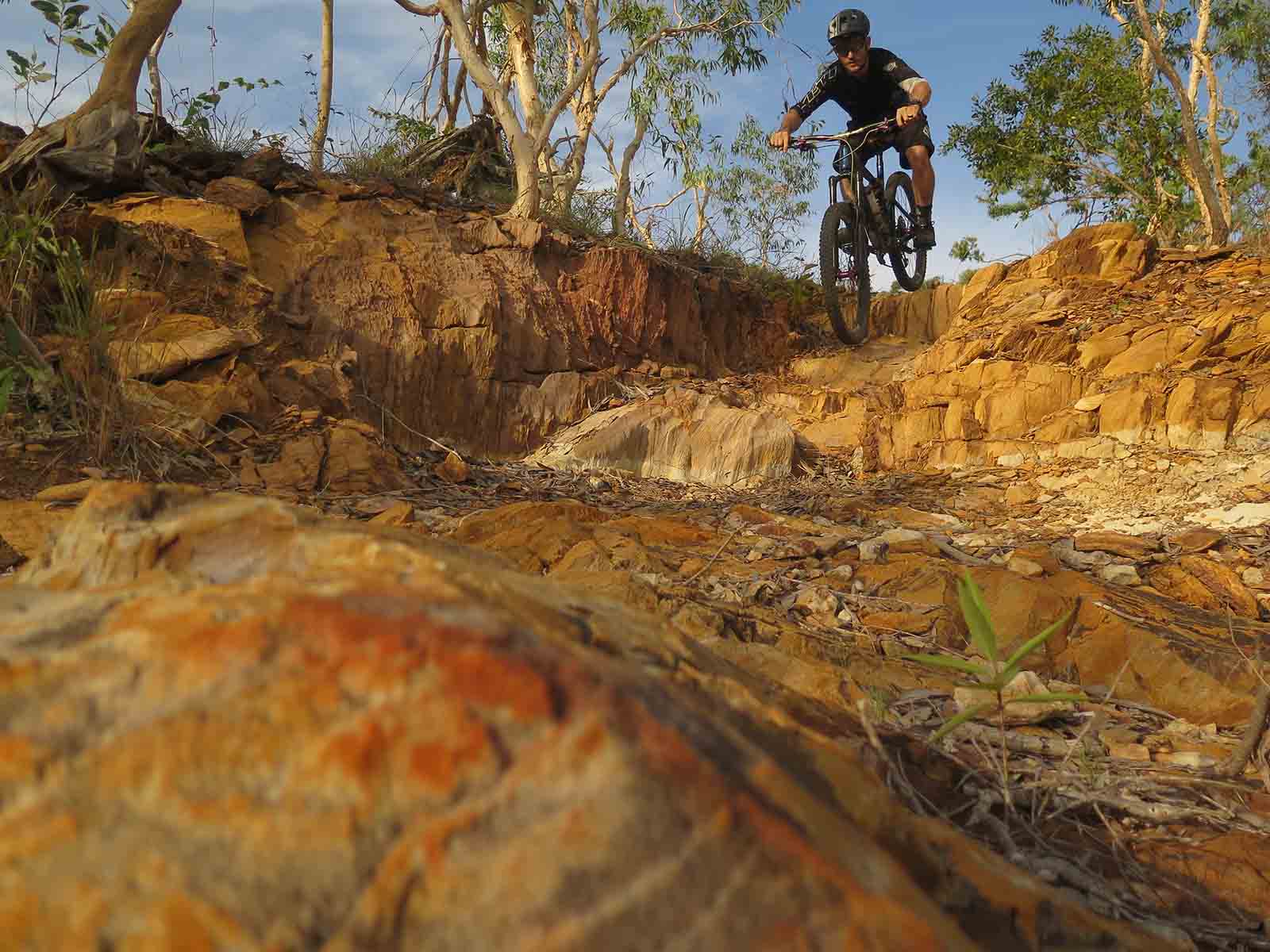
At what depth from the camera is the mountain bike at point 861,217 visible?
6.89 m

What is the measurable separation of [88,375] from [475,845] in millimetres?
4157

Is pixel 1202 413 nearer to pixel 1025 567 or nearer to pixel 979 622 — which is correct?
pixel 1025 567

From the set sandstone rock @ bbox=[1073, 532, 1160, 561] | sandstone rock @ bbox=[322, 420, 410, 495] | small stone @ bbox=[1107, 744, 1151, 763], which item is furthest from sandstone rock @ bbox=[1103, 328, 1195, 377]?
sandstone rock @ bbox=[322, 420, 410, 495]

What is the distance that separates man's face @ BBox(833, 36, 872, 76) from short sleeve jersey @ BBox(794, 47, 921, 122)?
0.06 m

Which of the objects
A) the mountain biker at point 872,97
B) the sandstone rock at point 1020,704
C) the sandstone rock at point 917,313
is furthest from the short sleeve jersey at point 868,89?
the sandstone rock at point 1020,704

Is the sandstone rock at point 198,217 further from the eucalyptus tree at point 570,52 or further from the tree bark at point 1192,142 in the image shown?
the tree bark at point 1192,142

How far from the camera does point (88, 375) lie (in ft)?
12.6

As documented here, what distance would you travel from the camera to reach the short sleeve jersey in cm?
671

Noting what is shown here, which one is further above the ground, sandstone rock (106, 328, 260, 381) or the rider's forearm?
the rider's forearm

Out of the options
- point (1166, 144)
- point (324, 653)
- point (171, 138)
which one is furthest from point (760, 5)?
point (324, 653)

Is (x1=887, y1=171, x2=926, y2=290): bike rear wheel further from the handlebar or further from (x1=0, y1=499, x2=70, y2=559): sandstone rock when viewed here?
(x1=0, y1=499, x2=70, y2=559): sandstone rock

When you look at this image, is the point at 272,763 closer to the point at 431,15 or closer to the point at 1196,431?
the point at 1196,431

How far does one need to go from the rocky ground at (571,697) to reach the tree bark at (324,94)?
2.88m

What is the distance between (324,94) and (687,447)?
624 cm
